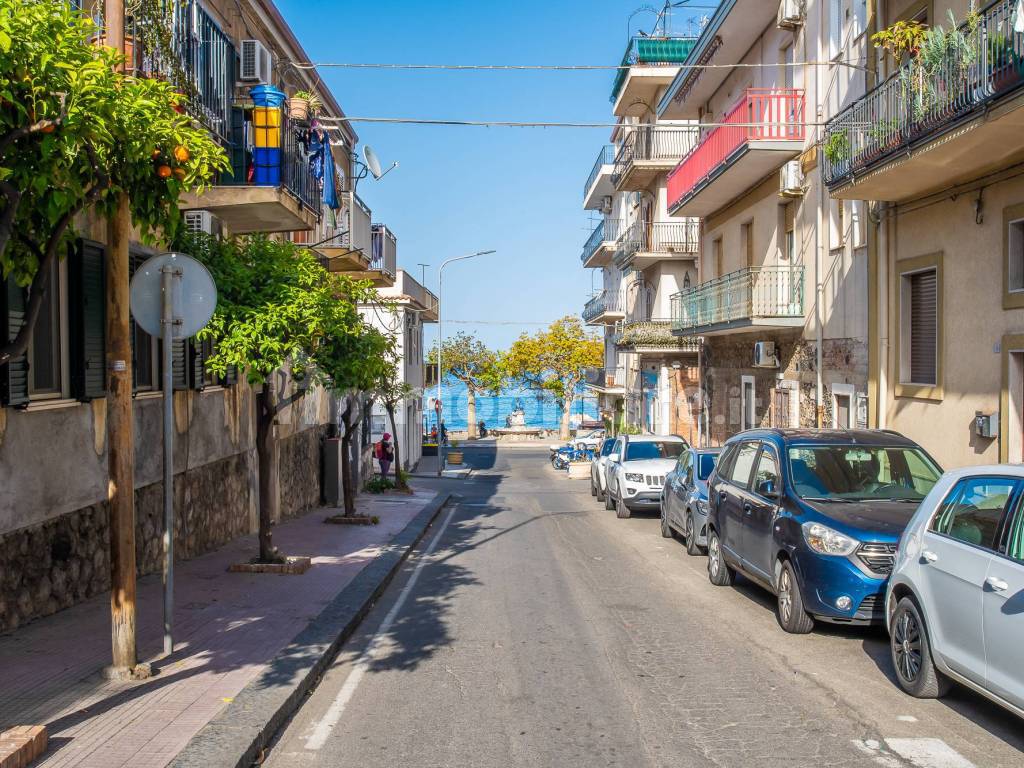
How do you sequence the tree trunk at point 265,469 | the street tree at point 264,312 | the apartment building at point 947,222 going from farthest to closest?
the tree trunk at point 265,469 < the apartment building at point 947,222 < the street tree at point 264,312

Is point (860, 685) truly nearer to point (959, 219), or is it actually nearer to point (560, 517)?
point (959, 219)

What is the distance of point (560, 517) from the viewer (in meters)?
21.3

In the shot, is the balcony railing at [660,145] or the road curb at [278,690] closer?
the road curb at [278,690]

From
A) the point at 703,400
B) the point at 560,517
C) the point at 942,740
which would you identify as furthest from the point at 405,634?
the point at 703,400

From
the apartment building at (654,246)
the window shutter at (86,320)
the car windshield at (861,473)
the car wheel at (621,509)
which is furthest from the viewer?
the apartment building at (654,246)

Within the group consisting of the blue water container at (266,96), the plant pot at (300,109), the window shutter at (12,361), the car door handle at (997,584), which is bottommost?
the car door handle at (997,584)

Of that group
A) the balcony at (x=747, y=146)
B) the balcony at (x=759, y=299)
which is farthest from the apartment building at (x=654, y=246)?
the balcony at (x=759, y=299)

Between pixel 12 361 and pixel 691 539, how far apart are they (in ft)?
30.9

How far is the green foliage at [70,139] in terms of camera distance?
485 centimetres

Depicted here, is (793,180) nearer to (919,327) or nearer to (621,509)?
(919,327)

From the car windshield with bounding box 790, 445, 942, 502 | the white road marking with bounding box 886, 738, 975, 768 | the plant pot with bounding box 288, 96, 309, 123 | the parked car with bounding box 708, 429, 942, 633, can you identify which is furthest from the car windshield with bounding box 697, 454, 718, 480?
the white road marking with bounding box 886, 738, 975, 768

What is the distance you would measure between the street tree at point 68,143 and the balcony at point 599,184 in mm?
41584

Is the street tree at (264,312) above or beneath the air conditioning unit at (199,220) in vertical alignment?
beneath

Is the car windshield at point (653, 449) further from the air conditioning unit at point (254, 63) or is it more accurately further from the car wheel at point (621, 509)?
the air conditioning unit at point (254, 63)
